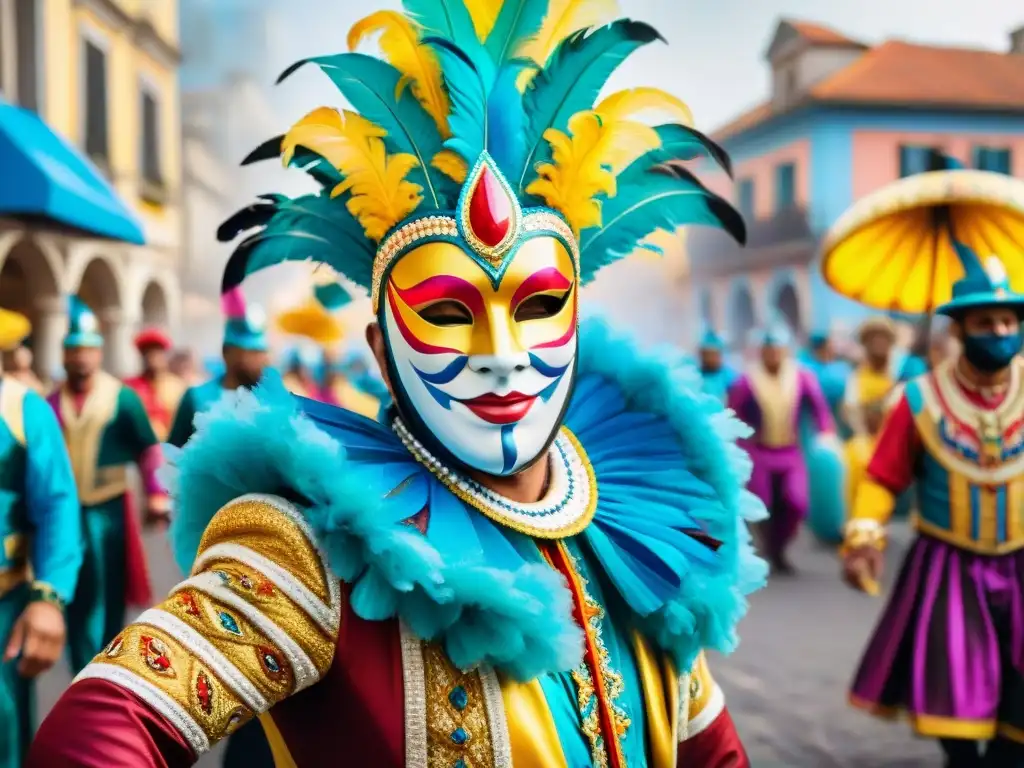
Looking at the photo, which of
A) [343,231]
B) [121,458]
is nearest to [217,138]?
[121,458]

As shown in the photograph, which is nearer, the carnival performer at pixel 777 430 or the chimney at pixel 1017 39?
the carnival performer at pixel 777 430

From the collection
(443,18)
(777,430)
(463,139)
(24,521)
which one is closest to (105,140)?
(777,430)

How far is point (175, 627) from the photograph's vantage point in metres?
1.36

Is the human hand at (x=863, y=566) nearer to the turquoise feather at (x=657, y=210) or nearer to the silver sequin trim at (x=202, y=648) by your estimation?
the turquoise feather at (x=657, y=210)

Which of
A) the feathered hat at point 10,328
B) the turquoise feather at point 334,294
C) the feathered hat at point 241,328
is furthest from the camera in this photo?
the feathered hat at point 241,328

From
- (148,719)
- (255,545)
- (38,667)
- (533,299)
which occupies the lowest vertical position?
(38,667)

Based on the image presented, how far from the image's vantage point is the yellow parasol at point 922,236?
4.00 meters

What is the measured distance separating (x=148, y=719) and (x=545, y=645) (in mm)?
526

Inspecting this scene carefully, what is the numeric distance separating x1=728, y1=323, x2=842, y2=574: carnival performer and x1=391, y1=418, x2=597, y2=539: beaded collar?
640 centimetres

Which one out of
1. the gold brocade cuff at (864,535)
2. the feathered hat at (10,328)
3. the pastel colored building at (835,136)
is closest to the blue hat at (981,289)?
the gold brocade cuff at (864,535)

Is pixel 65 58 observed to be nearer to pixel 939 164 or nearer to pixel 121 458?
pixel 121 458

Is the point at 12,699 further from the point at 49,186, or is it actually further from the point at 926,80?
the point at 926,80

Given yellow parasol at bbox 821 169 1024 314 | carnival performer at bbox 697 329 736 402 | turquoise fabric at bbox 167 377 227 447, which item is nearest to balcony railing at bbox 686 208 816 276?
carnival performer at bbox 697 329 736 402

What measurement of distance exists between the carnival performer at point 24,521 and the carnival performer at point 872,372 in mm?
6851
